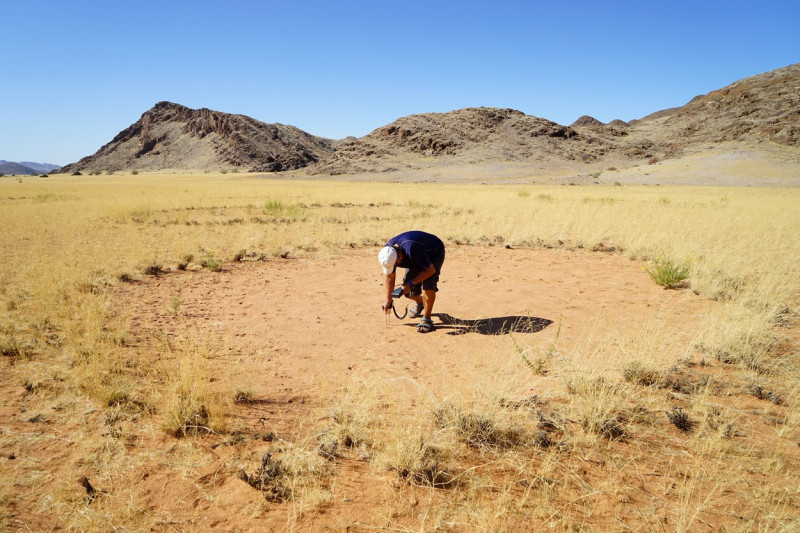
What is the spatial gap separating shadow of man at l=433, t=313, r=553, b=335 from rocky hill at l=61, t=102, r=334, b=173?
3783 inches

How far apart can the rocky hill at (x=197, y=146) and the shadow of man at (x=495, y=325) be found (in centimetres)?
9608

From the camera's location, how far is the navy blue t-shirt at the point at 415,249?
516 cm

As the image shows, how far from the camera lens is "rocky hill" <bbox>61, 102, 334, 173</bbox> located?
340 ft

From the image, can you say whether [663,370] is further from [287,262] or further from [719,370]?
→ [287,262]

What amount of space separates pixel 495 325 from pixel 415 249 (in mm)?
1641

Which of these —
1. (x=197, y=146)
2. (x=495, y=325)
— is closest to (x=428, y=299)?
(x=495, y=325)

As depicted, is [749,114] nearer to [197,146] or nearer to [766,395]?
[766,395]

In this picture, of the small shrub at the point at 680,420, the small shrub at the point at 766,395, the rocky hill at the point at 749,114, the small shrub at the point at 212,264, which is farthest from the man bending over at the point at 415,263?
the rocky hill at the point at 749,114

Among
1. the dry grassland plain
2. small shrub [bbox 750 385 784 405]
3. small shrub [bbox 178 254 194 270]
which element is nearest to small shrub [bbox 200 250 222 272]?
small shrub [bbox 178 254 194 270]

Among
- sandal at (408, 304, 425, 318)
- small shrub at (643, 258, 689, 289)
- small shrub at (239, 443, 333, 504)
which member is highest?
small shrub at (643, 258, 689, 289)

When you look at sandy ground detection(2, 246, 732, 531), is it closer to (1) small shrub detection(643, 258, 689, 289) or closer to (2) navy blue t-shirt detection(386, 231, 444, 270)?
(1) small shrub detection(643, 258, 689, 289)

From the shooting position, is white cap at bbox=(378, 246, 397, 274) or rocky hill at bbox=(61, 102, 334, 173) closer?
white cap at bbox=(378, 246, 397, 274)

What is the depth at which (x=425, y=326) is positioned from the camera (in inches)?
215

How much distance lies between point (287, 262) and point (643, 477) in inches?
328
